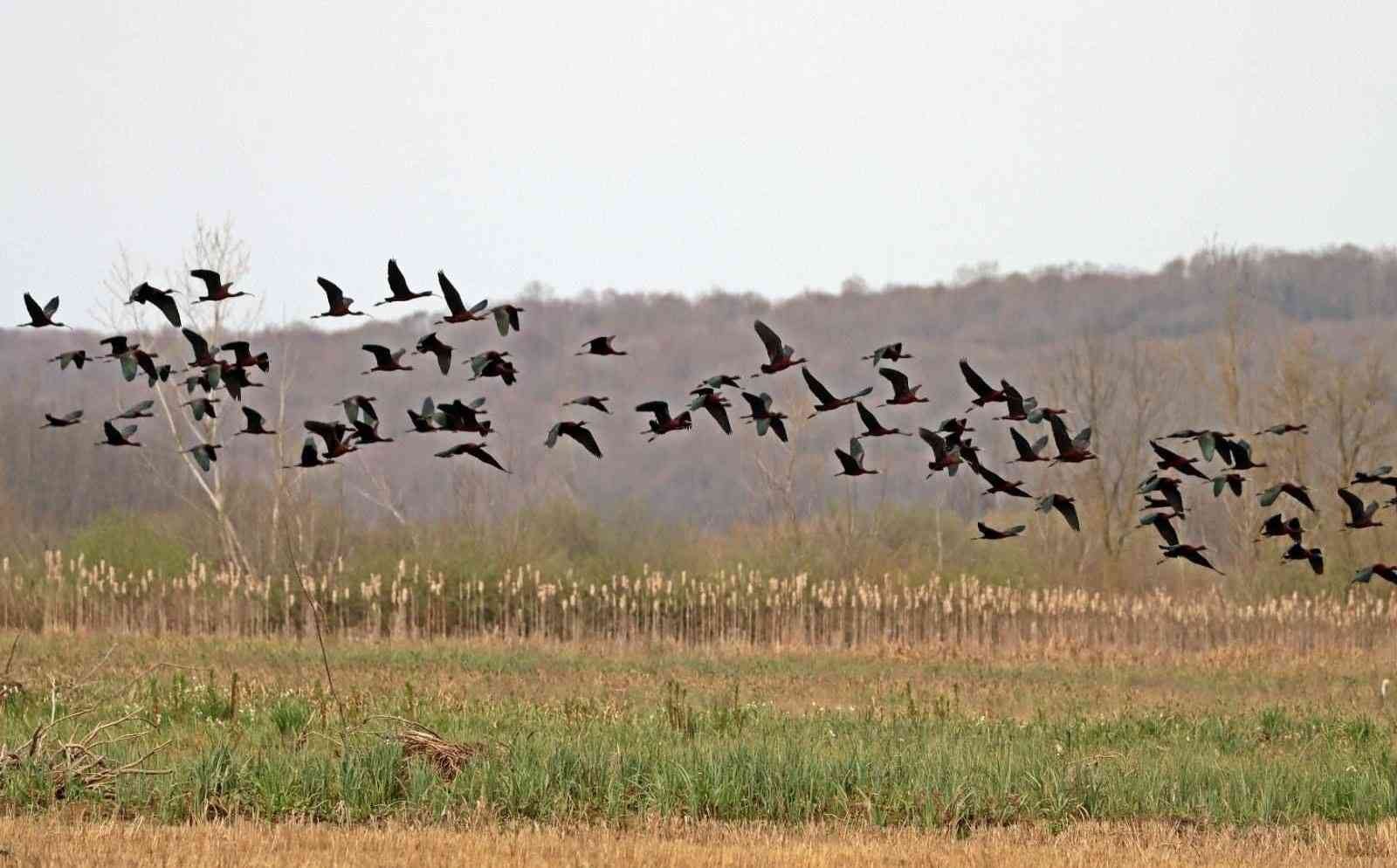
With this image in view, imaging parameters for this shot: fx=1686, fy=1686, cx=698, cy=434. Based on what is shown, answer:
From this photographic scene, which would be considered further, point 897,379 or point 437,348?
point 897,379

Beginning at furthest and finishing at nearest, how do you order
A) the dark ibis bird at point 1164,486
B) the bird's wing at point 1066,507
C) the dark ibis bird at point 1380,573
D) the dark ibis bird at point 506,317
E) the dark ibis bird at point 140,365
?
the dark ibis bird at point 1380,573 < the dark ibis bird at point 1164,486 < the bird's wing at point 1066,507 < the dark ibis bird at point 140,365 < the dark ibis bird at point 506,317

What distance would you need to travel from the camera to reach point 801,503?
2955 inches

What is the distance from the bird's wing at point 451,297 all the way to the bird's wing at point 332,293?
714 millimetres

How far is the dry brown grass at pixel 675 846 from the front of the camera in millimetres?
10039

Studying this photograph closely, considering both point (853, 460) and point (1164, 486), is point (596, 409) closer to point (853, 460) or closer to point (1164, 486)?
point (853, 460)

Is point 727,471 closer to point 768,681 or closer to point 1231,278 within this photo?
point 1231,278

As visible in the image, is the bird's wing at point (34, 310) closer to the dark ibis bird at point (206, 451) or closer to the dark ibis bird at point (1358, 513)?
the dark ibis bird at point (206, 451)

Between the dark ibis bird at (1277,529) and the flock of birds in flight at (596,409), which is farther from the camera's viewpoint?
the dark ibis bird at (1277,529)

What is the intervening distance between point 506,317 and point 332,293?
121cm

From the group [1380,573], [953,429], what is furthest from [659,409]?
[1380,573]

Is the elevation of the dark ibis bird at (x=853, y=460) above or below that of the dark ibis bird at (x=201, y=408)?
below

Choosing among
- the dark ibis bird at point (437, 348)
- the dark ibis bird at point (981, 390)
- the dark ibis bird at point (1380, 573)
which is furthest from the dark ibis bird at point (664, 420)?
the dark ibis bird at point (1380, 573)

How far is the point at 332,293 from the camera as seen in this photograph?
37.5 feet

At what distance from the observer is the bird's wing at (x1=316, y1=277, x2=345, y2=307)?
444 inches
